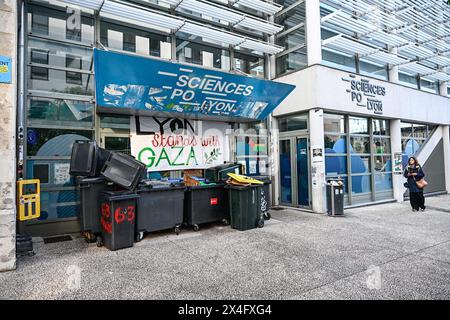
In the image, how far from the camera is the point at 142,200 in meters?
5.23

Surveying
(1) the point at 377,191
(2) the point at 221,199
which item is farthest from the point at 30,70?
(1) the point at 377,191

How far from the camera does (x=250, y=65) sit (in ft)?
29.1

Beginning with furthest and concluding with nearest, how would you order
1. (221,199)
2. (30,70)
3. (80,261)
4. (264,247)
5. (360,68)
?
(360,68), (221,199), (30,70), (264,247), (80,261)

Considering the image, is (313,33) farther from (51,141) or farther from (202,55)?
(51,141)

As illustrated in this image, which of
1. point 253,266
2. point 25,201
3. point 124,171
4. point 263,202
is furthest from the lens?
point 263,202

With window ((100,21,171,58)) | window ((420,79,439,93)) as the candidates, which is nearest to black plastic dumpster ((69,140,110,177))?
window ((100,21,171,58))

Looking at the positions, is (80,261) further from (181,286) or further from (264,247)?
(264,247)

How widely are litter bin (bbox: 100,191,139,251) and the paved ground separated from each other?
0.16 meters

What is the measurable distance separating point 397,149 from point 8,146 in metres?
11.4

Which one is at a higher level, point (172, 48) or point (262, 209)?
point (172, 48)

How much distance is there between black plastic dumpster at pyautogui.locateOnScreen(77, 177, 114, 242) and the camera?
490 centimetres

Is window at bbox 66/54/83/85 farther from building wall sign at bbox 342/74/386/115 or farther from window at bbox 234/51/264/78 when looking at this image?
building wall sign at bbox 342/74/386/115

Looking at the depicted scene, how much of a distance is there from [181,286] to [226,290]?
0.54 m

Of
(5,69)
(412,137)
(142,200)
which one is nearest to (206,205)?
(142,200)
